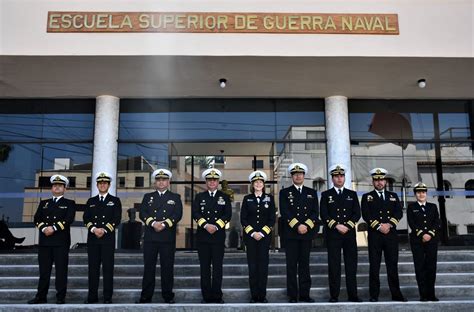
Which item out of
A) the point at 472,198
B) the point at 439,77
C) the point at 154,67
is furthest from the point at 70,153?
the point at 472,198

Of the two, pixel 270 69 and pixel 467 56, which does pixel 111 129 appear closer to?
pixel 270 69

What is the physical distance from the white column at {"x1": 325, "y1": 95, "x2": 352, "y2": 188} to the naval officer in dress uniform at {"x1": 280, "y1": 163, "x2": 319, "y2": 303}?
3.48m

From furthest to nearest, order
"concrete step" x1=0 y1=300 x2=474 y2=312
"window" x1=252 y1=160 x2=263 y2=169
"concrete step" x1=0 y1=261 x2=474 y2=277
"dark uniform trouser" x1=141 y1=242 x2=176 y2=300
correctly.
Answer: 1. "window" x1=252 y1=160 x2=263 y2=169
2. "concrete step" x1=0 y1=261 x2=474 y2=277
3. "dark uniform trouser" x1=141 y1=242 x2=176 y2=300
4. "concrete step" x1=0 y1=300 x2=474 y2=312

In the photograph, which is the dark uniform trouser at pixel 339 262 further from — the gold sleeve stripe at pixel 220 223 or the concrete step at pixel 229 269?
the gold sleeve stripe at pixel 220 223

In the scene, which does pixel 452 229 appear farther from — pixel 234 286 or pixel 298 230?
pixel 234 286

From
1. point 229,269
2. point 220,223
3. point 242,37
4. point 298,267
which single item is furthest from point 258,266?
point 242,37

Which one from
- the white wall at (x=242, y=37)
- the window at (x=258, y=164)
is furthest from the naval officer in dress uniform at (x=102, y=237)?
the window at (x=258, y=164)

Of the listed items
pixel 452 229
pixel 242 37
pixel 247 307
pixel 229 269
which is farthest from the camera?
pixel 452 229

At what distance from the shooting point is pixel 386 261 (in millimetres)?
6445

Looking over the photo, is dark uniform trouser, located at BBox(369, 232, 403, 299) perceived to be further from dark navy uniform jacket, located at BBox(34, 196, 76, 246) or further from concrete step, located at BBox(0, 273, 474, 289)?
dark navy uniform jacket, located at BBox(34, 196, 76, 246)

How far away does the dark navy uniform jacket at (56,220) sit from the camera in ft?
21.3

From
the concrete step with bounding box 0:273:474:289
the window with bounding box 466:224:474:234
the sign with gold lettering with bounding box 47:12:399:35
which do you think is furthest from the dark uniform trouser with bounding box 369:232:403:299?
the window with bounding box 466:224:474:234

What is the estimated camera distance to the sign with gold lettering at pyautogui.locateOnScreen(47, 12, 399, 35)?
8.23m

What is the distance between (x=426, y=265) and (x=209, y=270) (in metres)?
2.90
